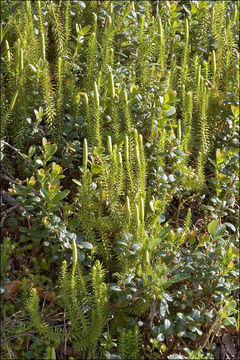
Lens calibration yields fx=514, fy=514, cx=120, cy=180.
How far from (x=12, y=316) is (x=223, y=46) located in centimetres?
218

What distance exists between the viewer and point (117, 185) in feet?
8.05

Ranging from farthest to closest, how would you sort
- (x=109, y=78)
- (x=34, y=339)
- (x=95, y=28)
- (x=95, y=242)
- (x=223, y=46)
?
(x=223, y=46) < (x=95, y=28) < (x=109, y=78) < (x=95, y=242) < (x=34, y=339)

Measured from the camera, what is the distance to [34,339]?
2188mm

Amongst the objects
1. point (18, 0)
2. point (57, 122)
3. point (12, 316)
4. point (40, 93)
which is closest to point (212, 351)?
point (12, 316)

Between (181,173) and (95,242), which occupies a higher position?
(181,173)

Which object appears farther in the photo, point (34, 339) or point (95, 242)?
point (95, 242)

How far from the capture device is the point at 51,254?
7.99ft

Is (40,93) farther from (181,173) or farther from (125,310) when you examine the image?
(125,310)

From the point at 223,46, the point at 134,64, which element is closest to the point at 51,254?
the point at 134,64

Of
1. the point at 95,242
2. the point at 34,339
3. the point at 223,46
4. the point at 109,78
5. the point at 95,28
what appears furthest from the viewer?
the point at 223,46

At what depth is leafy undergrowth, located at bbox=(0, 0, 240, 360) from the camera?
2221 millimetres

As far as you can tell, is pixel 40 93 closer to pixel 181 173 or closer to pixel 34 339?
pixel 181 173

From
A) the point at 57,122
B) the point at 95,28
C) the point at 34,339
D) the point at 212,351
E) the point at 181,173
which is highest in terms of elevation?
the point at 95,28

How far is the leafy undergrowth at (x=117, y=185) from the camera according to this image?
222 cm
